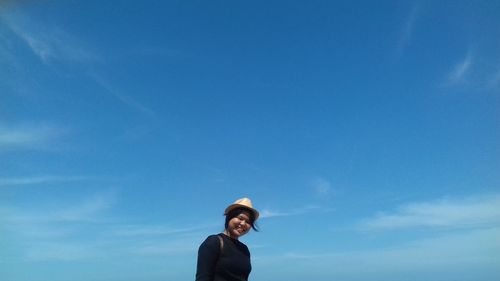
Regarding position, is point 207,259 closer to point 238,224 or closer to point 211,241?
point 211,241

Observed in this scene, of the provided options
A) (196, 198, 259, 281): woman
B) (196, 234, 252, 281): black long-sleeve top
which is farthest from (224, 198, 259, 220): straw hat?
(196, 234, 252, 281): black long-sleeve top

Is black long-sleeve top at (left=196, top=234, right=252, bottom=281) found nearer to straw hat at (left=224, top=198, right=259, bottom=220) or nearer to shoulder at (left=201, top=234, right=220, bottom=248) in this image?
shoulder at (left=201, top=234, right=220, bottom=248)

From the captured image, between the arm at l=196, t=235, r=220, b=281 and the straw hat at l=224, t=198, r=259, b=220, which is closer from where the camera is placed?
the arm at l=196, t=235, r=220, b=281

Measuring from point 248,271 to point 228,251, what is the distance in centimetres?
54

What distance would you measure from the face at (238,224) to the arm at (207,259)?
13.9 inches

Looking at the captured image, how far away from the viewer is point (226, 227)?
5.77 metres

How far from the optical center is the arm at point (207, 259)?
17.5 feet

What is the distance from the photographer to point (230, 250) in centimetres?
557

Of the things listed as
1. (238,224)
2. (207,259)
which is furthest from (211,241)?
(238,224)

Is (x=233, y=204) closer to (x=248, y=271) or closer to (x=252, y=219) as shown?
(x=252, y=219)

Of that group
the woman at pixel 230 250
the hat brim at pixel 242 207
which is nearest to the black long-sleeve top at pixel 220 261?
the woman at pixel 230 250

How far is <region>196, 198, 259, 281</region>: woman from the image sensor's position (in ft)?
17.6

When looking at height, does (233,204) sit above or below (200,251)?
above

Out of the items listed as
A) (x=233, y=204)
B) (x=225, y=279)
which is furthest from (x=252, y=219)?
(x=225, y=279)
